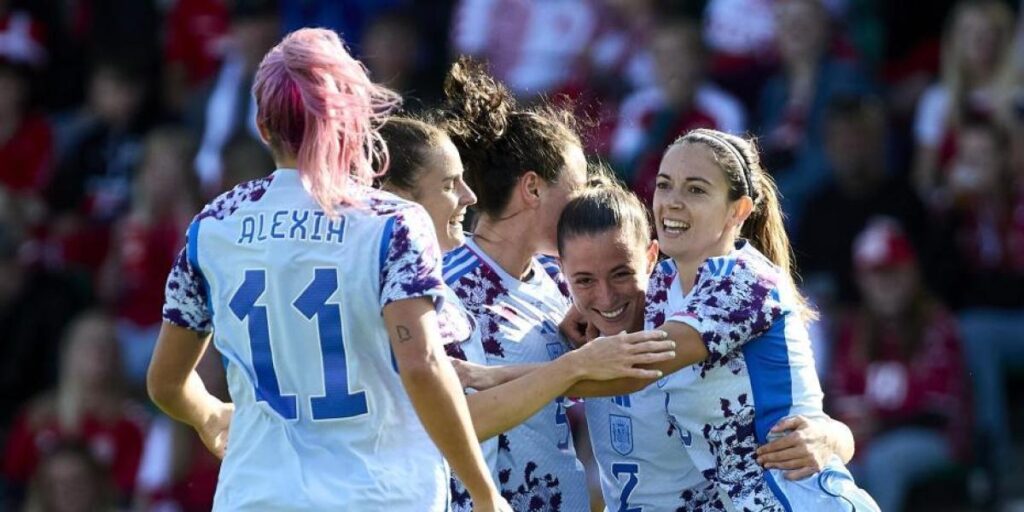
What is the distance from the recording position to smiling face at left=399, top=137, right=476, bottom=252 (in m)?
4.72

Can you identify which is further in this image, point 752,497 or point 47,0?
point 47,0

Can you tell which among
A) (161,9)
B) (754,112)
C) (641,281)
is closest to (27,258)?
(161,9)

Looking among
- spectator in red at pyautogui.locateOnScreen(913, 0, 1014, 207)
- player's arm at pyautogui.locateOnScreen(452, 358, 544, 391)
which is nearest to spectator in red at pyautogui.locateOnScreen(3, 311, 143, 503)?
spectator in red at pyautogui.locateOnScreen(913, 0, 1014, 207)

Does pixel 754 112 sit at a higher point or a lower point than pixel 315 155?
higher

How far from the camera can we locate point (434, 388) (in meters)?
4.04

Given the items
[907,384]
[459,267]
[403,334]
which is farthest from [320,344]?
[907,384]

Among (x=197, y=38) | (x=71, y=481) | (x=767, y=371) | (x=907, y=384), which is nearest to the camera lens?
(x=767, y=371)

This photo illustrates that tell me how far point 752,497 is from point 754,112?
5.39 metres

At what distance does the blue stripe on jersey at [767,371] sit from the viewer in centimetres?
464

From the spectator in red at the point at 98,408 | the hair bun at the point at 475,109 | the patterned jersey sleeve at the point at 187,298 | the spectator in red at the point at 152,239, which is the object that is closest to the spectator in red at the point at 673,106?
the spectator in red at the point at 152,239

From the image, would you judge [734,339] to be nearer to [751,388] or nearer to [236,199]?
[751,388]

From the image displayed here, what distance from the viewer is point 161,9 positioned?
1204 cm

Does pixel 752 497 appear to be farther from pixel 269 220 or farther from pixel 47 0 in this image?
pixel 47 0

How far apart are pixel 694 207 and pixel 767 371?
450mm
